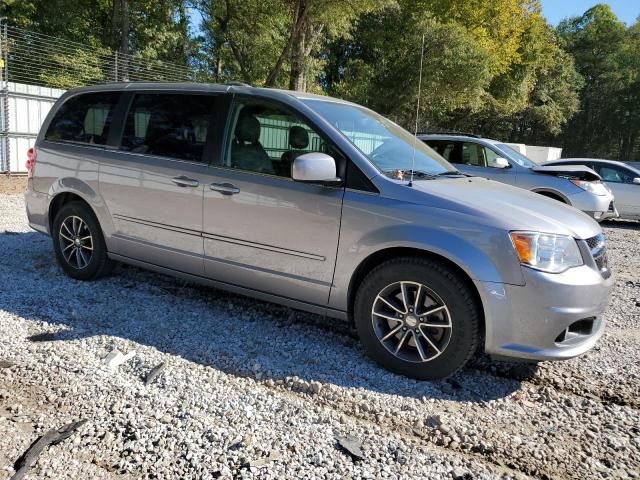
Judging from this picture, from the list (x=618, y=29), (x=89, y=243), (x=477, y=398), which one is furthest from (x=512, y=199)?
(x=618, y=29)

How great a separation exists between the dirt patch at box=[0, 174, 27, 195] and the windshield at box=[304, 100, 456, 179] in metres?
9.12

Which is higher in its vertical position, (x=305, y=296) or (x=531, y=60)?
(x=531, y=60)

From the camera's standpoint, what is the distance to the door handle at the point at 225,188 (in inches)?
161

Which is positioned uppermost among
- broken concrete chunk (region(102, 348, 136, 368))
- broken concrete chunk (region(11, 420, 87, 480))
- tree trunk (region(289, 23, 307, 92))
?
tree trunk (region(289, 23, 307, 92))

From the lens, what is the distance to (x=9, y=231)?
7.31 m

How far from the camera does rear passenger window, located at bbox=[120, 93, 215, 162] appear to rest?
14.4 feet

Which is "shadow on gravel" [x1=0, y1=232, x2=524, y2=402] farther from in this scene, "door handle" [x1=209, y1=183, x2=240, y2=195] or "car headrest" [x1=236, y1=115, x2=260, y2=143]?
"car headrest" [x1=236, y1=115, x2=260, y2=143]

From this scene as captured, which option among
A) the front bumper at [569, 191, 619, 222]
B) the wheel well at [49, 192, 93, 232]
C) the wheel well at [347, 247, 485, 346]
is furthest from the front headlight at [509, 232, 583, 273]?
the front bumper at [569, 191, 619, 222]

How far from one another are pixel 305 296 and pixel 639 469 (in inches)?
87.0

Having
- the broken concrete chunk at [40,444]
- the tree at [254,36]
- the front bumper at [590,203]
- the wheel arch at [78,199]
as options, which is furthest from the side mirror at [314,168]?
the tree at [254,36]

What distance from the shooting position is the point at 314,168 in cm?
357

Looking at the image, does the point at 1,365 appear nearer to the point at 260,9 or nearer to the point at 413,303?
the point at 413,303

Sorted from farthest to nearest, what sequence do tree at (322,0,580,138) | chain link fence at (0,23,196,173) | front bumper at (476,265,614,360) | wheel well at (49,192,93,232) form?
tree at (322,0,580,138)
chain link fence at (0,23,196,173)
wheel well at (49,192,93,232)
front bumper at (476,265,614,360)

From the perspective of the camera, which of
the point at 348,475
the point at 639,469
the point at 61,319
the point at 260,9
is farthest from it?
the point at 260,9
